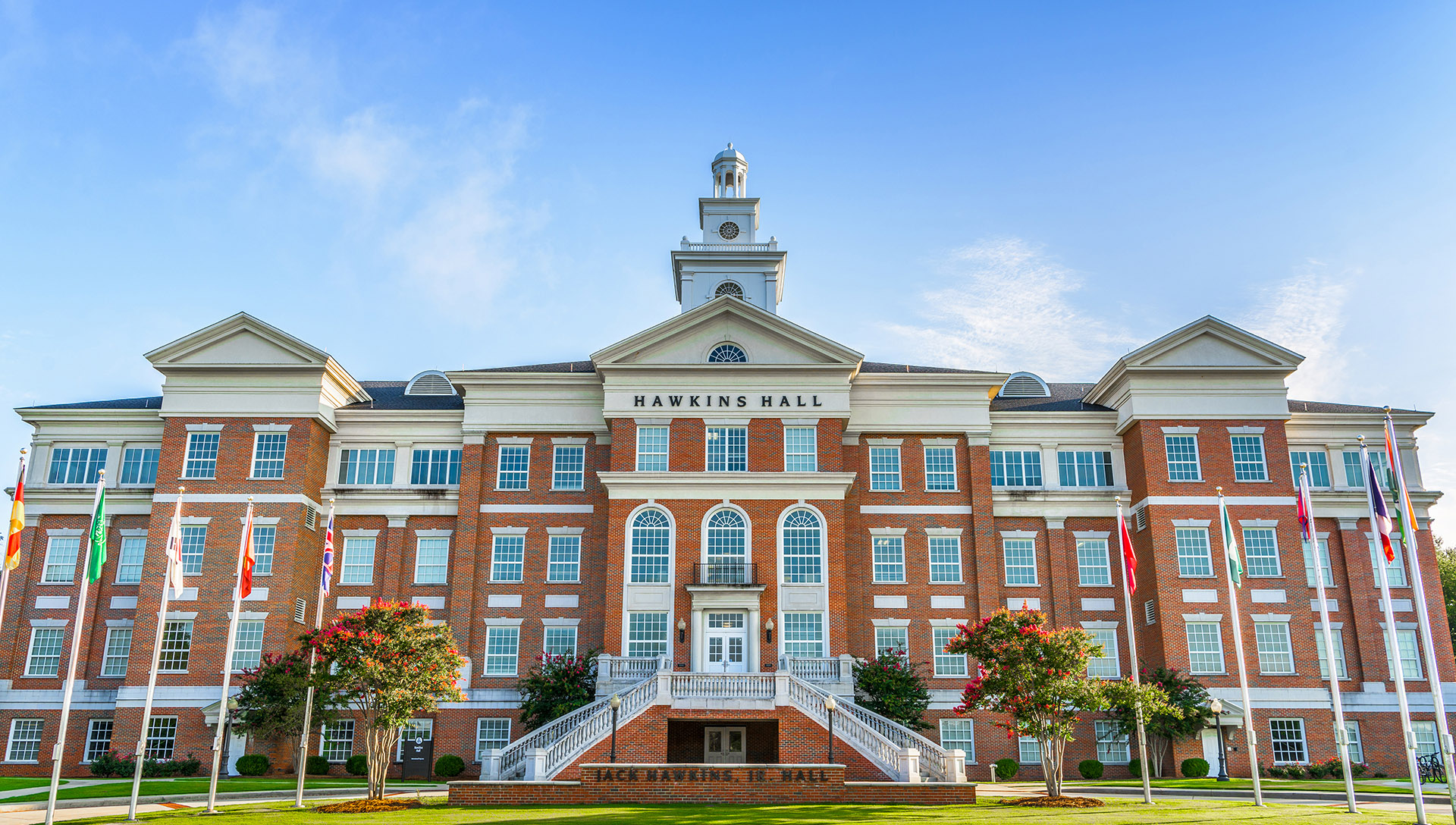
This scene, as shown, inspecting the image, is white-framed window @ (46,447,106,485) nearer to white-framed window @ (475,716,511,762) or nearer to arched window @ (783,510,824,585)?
white-framed window @ (475,716,511,762)

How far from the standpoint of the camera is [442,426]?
4319 cm

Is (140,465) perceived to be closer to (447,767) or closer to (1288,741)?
(447,767)

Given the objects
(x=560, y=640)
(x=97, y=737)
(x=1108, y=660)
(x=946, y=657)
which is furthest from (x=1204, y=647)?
(x=97, y=737)

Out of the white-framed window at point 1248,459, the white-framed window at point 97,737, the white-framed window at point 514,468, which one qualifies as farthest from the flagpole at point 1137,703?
the white-framed window at point 97,737

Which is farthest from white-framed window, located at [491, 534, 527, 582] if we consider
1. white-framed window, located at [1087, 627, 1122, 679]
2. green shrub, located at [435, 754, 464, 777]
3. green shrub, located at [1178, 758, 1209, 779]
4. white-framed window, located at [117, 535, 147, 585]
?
green shrub, located at [1178, 758, 1209, 779]

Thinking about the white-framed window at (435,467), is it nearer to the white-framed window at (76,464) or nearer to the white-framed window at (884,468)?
the white-framed window at (76,464)

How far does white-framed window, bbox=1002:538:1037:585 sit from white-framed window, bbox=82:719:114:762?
33837 millimetres

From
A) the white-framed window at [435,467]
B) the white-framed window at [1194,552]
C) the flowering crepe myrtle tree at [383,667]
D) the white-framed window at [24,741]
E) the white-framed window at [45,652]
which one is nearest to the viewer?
the flowering crepe myrtle tree at [383,667]

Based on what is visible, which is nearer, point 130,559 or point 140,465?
point 130,559

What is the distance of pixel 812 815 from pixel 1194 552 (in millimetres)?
23107

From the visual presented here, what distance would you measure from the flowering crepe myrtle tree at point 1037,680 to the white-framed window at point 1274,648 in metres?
14.0

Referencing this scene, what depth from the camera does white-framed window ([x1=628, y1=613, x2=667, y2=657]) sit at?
3806cm

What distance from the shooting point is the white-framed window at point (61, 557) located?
137ft

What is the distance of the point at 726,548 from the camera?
39.2 meters
